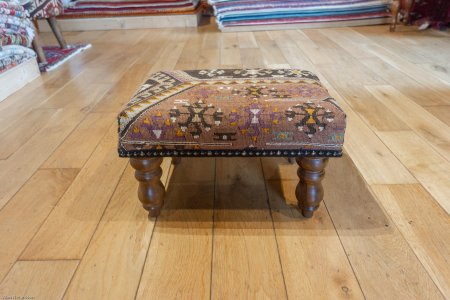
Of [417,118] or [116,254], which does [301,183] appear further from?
[417,118]

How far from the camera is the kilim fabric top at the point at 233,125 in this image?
0.85 meters

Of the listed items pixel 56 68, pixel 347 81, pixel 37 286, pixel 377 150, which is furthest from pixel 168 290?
pixel 56 68

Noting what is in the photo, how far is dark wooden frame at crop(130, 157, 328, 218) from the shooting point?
90 centimetres

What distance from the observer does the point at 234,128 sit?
85cm

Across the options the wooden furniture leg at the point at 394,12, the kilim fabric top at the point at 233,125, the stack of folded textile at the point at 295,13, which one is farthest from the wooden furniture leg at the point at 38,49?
the wooden furniture leg at the point at 394,12

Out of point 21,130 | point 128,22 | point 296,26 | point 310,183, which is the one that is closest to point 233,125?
point 310,183

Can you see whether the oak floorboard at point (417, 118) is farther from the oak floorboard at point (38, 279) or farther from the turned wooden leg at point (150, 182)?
the oak floorboard at point (38, 279)

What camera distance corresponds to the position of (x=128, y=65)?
8.07 feet

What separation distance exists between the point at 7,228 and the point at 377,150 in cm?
122

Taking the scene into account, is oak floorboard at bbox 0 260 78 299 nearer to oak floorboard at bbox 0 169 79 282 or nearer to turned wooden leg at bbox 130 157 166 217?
oak floorboard at bbox 0 169 79 282

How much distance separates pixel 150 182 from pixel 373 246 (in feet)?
1.91

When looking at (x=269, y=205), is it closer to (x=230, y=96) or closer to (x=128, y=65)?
(x=230, y=96)

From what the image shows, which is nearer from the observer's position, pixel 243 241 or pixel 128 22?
pixel 243 241

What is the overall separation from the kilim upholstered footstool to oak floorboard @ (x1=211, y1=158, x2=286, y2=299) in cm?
16
